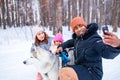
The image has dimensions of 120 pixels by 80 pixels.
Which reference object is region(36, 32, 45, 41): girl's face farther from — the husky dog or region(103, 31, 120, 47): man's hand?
region(103, 31, 120, 47): man's hand

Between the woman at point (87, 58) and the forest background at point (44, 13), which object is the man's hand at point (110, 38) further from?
the forest background at point (44, 13)

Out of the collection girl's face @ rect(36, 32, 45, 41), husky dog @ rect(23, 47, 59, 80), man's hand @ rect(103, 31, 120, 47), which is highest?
man's hand @ rect(103, 31, 120, 47)

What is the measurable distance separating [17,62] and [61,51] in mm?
4570

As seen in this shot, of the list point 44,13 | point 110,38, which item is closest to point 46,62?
point 110,38

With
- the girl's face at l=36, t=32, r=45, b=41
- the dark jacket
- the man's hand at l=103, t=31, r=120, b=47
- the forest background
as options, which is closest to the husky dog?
the girl's face at l=36, t=32, r=45, b=41

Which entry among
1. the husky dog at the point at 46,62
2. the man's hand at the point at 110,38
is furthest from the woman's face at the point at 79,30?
the man's hand at the point at 110,38

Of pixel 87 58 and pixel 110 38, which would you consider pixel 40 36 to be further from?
pixel 110 38

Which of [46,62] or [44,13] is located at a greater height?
[44,13]

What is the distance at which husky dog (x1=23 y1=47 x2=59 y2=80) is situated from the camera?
4352mm

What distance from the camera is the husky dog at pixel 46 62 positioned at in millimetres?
4352

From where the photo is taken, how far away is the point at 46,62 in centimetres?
434

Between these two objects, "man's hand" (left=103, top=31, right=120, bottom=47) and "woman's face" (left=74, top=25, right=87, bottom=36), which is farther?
"woman's face" (left=74, top=25, right=87, bottom=36)

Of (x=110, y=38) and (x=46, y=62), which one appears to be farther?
(x=46, y=62)

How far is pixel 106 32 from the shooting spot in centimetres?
253
